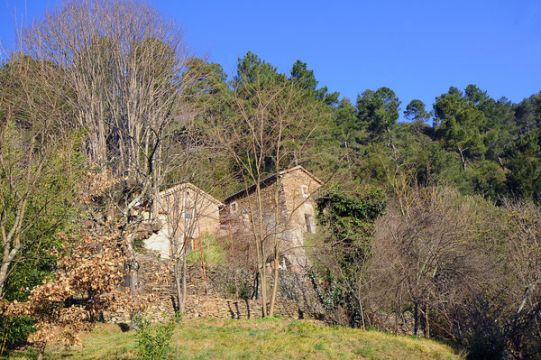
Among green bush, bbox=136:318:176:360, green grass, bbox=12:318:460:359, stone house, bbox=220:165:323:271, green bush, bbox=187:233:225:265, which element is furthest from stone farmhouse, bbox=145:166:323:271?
green bush, bbox=136:318:176:360

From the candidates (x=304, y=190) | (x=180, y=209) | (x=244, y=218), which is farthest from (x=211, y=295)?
(x=304, y=190)

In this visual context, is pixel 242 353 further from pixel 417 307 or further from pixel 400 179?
pixel 400 179

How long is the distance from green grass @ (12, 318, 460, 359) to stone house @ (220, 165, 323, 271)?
8.01 meters

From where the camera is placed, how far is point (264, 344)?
13516mm

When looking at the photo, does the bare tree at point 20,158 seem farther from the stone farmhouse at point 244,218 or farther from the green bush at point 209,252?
the green bush at point 209,252

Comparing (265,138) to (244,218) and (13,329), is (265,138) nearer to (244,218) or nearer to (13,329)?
(244,218)

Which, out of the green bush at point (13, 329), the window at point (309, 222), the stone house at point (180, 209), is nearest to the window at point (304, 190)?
the window at point (309, 222)

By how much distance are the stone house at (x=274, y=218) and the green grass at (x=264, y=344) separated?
8.01m

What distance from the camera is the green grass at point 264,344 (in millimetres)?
12742

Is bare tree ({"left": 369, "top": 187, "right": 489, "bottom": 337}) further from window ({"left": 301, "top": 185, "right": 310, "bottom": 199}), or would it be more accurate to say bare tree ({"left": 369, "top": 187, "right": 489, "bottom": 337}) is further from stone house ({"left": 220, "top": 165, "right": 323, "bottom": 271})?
window ({"left": 301, "top": 185, "right": 310, "bottom": 199})

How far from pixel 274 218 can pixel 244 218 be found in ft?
7.45

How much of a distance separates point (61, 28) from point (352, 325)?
16.8 m

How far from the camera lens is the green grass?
12.7 meters

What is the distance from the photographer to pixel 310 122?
81.5 feet
